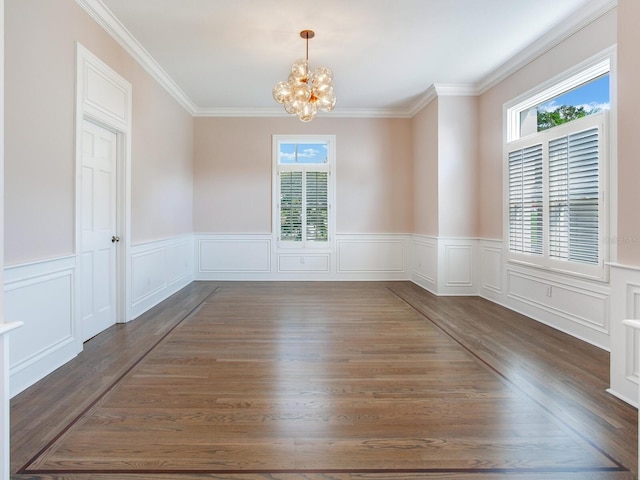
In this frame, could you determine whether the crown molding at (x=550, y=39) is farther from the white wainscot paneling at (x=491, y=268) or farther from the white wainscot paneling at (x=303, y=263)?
the white wainscot paneling at (x=303, y=263)

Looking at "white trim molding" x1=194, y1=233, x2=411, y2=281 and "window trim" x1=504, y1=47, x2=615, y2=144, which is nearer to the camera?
"window trim" x1=504, y1=47, x2=615, y2=144

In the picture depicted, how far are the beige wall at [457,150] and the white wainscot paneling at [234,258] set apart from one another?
10.8ft

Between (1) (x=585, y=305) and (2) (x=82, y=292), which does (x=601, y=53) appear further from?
(2) (x=82, y=292)

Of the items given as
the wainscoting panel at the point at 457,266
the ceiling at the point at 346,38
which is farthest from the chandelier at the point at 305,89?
the wainscoting panel at the point at 457,266

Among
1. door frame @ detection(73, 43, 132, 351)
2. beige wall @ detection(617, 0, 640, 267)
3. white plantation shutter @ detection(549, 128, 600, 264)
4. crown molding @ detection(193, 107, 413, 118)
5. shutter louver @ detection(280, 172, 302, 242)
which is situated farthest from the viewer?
shutter louver @ detection(280, 172, 302, 242)

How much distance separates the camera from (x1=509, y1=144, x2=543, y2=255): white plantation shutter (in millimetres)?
4047

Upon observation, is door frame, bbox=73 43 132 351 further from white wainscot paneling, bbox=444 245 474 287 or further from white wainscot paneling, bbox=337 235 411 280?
white wainscot paneling, bbox=444 245 474 287

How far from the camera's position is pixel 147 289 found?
4.55 metres

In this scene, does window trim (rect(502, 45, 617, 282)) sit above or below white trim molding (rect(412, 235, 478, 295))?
above

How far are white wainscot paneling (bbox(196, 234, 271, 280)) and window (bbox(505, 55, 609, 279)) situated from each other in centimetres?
408

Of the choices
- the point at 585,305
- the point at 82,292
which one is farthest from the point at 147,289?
the point at 585,305

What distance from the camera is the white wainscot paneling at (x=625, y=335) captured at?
2.18m

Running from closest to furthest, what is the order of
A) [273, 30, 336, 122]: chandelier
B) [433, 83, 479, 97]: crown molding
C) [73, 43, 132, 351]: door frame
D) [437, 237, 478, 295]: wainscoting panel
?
[73, 43, 132, 351]: door frame
[273, 30, 336, 122]: chandelier
[433, 83, 479, 97]: crown molding
[437, 237, 478, 295]: wainscoting panel

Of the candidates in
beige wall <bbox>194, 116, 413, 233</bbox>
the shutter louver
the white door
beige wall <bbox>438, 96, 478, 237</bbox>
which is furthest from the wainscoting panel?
the white door
